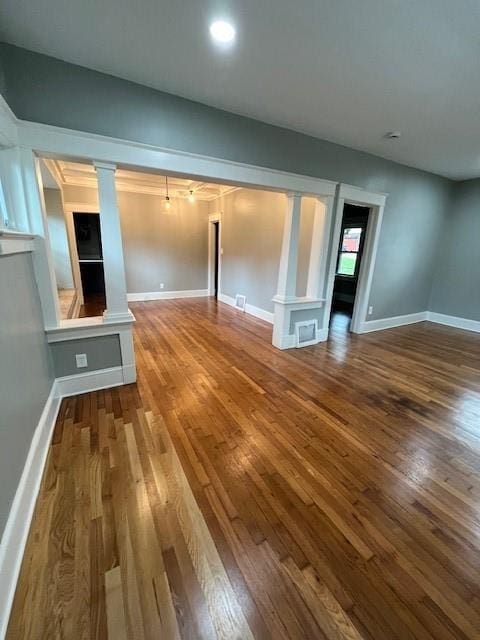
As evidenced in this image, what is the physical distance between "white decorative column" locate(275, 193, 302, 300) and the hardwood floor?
1.38 metres

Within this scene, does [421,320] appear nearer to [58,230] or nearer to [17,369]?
[17,369]

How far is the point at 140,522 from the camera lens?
136 centimetres

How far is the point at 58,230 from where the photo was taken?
4.58 metres

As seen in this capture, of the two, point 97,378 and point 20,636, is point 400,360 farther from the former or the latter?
point 20,636

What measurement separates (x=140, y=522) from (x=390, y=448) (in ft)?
5.84

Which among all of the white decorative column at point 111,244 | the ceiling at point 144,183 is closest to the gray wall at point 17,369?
the white decorative column at point 111,244

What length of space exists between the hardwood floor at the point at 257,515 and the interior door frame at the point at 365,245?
182 centimetres

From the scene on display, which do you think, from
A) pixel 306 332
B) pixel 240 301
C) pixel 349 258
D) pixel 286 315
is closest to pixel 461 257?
pixel 349 258

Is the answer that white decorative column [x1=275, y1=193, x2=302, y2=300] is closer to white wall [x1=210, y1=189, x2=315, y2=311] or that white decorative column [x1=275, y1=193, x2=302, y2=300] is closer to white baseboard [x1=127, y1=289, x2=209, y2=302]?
white wall [x1=210, y1=189, x2=315, y2=311]

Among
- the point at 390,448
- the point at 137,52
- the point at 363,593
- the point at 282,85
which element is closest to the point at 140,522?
the point at 363,593

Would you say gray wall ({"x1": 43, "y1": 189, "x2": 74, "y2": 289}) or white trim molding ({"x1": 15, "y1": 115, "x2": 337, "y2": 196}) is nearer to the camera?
white trim molding ({"x1": 15, "y1": 115, "x2": 337, "y2": 196})

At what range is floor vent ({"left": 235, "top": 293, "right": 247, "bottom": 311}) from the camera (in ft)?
19.0

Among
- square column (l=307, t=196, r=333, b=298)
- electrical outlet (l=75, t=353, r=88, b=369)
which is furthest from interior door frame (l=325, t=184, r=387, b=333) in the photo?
electrical outlet (l=75, t=353, r=88, b=369)

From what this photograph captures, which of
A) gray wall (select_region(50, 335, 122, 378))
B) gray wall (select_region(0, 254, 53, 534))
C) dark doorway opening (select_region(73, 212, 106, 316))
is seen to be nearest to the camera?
gray wall (select_region(0, 254, 53, 534))
